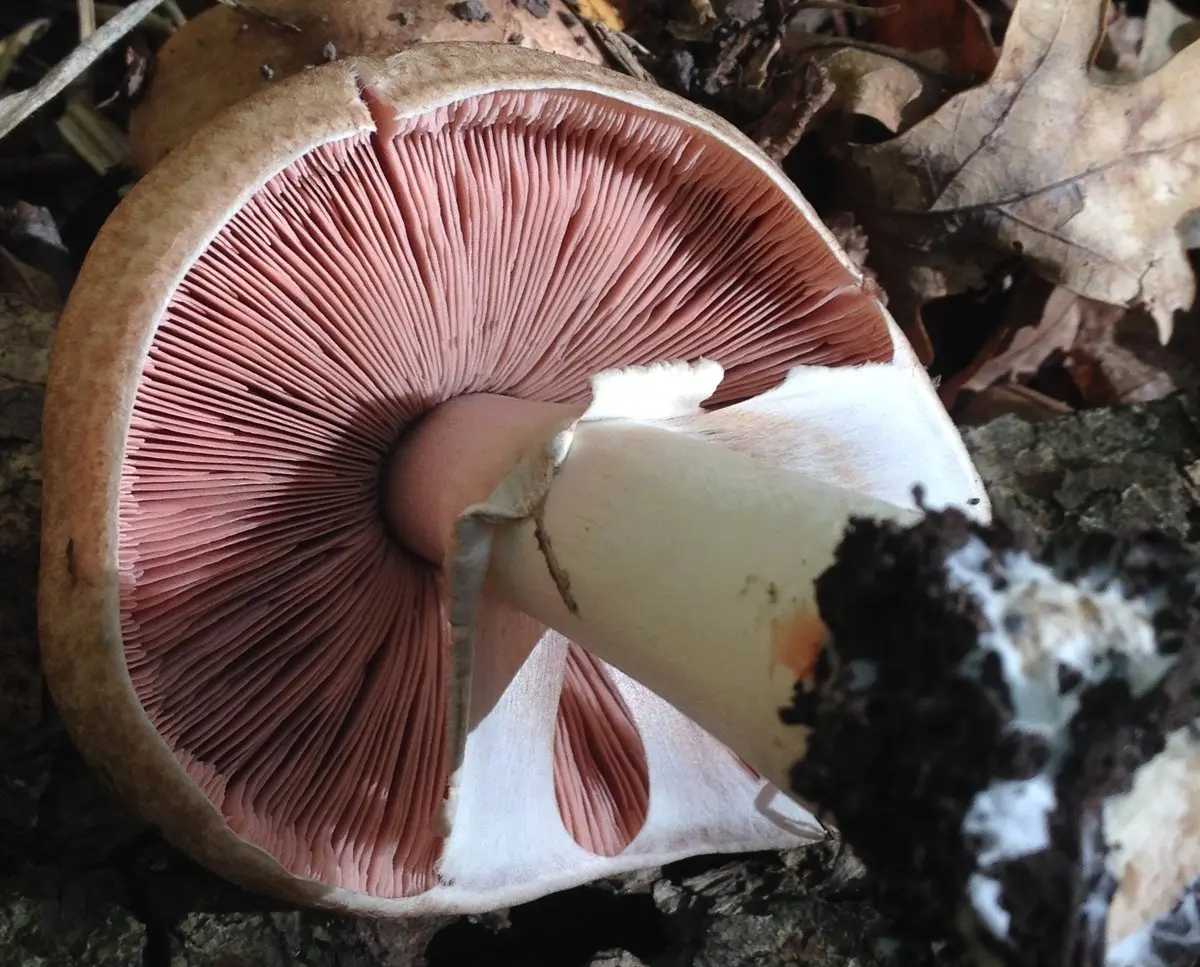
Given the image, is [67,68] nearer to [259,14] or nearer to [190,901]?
[259,14]

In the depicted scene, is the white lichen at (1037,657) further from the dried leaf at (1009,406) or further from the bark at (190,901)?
the dried leaf at (1009,406)

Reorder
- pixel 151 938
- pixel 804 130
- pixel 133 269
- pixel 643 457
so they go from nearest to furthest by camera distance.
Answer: pixel 133 269
pixel 643 457
pixel 151 938
pixel 804 130

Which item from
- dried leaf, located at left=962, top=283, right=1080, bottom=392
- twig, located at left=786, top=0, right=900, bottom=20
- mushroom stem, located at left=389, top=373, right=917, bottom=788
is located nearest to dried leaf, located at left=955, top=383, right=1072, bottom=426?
dried leaf, located at left=962, top=283, right=1080, bottom=392

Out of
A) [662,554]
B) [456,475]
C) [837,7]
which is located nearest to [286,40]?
[456,475]

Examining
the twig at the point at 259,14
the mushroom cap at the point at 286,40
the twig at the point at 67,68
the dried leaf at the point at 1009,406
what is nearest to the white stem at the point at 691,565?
the mushroom cap at the point at 286,40

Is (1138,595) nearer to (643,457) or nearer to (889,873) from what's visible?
(889,873)

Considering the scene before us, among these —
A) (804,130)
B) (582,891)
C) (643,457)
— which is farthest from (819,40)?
(582,891)

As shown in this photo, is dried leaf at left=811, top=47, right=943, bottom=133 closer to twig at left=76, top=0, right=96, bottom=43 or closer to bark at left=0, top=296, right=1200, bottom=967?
bark at left=0, top=296, right=1200, bottom=967
